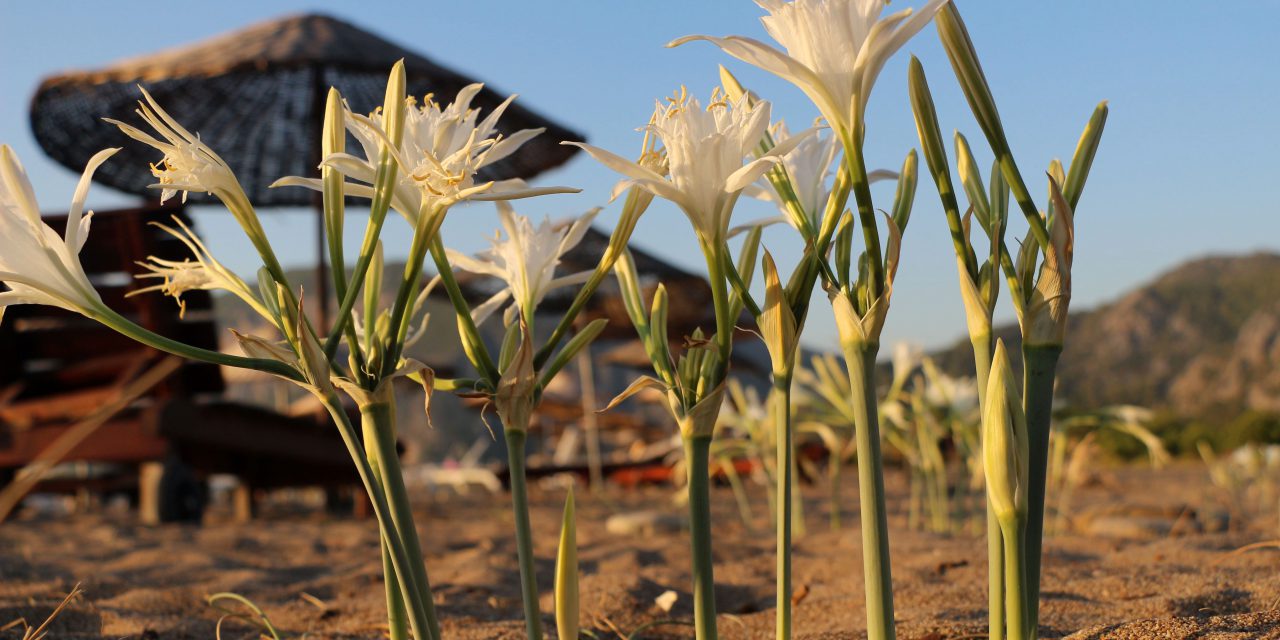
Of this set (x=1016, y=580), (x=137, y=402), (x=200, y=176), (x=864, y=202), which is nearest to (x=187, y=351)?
(x=200, y=176)

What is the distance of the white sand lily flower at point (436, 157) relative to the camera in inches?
29.3

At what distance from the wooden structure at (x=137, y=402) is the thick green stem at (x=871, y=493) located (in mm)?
3437

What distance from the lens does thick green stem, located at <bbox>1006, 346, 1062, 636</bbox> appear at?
2.54ft

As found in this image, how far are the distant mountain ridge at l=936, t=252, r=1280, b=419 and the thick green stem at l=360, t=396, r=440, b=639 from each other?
22.6 m

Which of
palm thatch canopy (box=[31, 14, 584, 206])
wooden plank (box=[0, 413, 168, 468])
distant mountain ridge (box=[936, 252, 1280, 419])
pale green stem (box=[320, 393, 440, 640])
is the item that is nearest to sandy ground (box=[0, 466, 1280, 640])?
wooden plank (box=[0, 413, 168, 468])

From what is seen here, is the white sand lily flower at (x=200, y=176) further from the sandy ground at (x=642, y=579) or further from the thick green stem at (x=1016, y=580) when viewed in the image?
the sandy ground at (x=642, y=579)

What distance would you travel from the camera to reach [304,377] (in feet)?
2.48

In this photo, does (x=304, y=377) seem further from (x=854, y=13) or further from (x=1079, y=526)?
(x=1079, y=526)

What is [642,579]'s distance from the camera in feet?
6.59

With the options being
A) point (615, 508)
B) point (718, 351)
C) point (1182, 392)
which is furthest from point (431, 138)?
point (1182, 392)

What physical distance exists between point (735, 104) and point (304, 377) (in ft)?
1.30

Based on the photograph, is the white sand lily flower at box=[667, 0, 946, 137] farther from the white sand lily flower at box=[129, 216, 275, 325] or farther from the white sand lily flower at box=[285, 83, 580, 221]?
the white sand lily flower at box=[129, 216, 275, 325]

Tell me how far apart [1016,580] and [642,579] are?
134cm

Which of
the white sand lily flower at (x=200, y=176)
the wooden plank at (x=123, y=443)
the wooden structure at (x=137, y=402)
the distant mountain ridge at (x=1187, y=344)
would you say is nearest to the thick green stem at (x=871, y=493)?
the white sand lily flower at (x=200, y=176)
